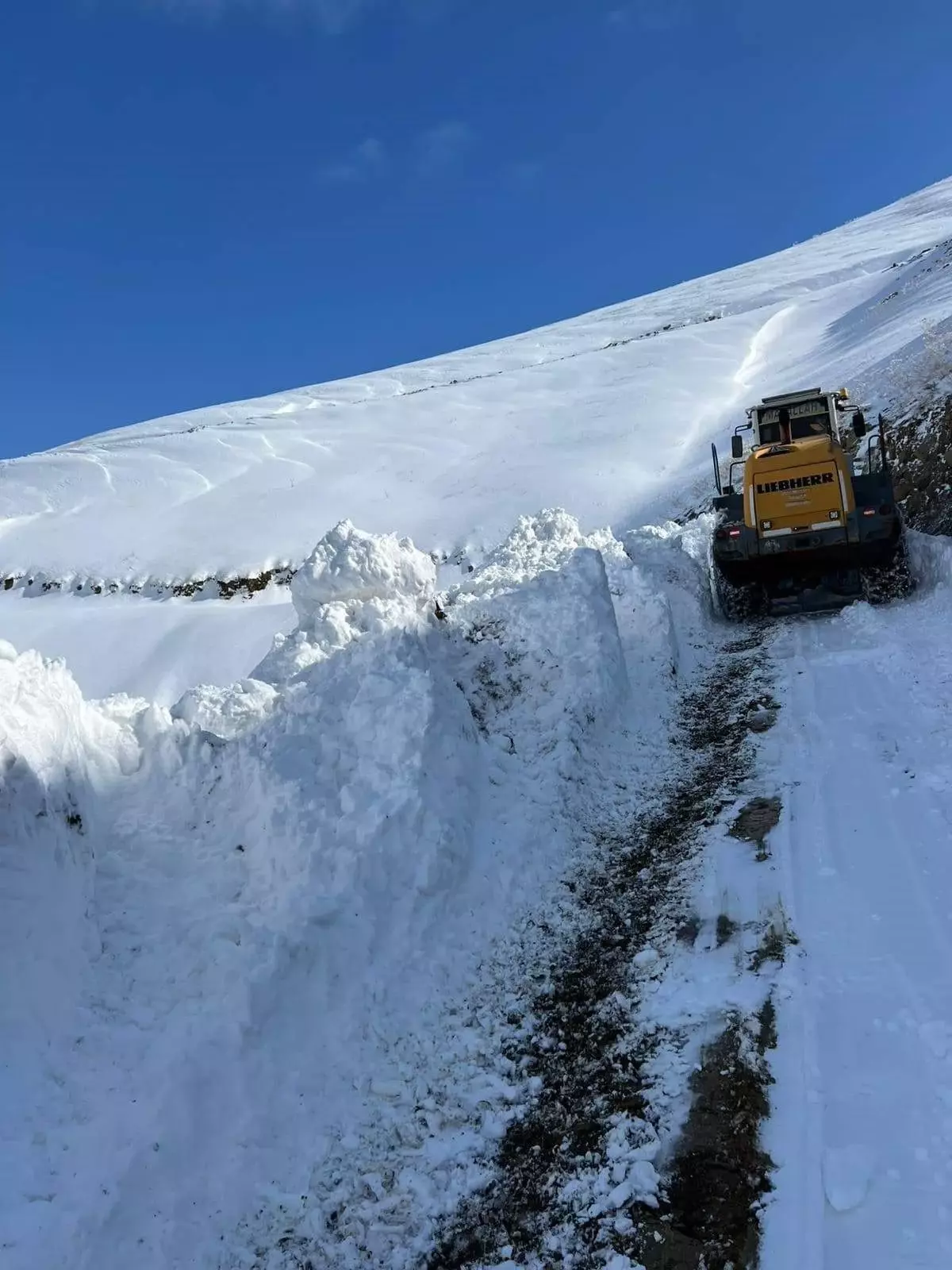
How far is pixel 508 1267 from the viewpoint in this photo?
9.93 feet

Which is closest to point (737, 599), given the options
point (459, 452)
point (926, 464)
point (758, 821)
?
point (926, 464)

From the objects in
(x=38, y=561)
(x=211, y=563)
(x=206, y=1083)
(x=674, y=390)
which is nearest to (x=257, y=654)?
(x=211, y=563)

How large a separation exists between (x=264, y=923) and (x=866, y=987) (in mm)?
3104

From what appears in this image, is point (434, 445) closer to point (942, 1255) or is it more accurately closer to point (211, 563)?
point (211, 563)

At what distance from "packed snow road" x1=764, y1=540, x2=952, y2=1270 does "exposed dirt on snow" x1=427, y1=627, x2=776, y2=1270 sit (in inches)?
6.6

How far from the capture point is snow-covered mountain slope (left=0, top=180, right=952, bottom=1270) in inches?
126

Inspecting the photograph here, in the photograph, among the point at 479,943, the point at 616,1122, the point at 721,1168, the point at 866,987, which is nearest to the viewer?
the point at 721,1168

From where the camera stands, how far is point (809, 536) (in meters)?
11.5

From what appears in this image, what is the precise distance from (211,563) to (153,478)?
34.4 ft

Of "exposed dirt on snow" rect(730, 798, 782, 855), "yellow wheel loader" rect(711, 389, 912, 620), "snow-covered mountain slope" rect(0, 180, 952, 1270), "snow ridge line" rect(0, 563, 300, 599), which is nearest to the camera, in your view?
"snow-covered mountain slope" rect(0, 180, 952, 1270)

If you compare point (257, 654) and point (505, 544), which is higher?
point (505, 544)

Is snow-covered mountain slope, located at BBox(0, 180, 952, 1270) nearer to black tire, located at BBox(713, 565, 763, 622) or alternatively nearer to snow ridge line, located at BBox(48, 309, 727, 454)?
black tire, located at BBox(713, 565, 763, 622)

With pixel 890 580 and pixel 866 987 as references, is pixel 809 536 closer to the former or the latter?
pixel 890 580

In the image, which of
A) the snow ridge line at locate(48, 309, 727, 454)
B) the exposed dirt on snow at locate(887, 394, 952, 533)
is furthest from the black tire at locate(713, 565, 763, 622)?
the snow ridge line at locate(48, 309, 727, 454)
